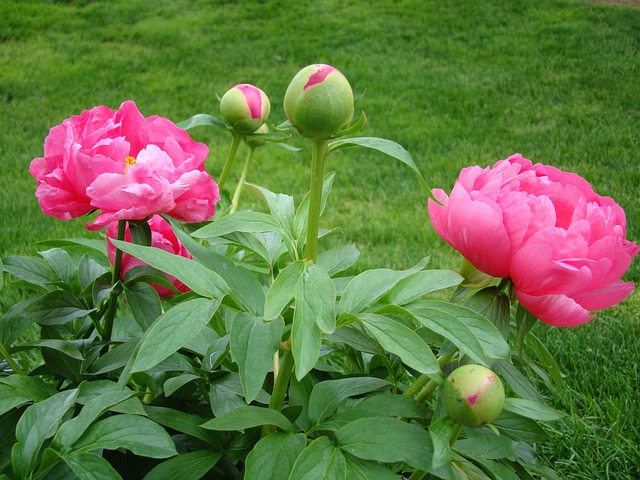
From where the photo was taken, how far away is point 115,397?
25.6 inches

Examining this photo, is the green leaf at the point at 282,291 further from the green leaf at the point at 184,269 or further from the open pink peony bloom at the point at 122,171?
the open pink peony bloom at the point at 122,171

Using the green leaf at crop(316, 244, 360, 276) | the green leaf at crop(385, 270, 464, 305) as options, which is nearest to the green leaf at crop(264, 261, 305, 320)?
the green leaf at crop(385, 270, 464, 305)

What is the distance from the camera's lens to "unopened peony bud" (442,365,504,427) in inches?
24.3

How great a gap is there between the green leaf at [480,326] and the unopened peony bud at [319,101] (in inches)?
7.1

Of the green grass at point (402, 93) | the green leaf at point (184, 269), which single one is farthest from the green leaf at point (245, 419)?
the green grass at point (402, 93)

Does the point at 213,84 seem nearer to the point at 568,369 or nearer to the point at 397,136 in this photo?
the point at 397,136

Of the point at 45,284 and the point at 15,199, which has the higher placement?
the point at 45,284

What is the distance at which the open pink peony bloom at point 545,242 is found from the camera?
0.69 meters

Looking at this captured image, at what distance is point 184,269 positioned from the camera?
655mm

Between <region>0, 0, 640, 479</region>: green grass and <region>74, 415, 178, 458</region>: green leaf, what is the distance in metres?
1.10

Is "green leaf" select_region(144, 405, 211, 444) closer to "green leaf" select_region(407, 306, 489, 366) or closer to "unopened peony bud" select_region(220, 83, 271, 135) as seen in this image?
"green leaf" select_region(407, 306, 489, 366)

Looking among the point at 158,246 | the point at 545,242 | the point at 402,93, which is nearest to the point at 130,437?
the point at 158,246

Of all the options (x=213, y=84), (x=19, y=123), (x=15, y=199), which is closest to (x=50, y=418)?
(x=15, y=199)

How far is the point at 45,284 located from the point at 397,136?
3.06 metres
